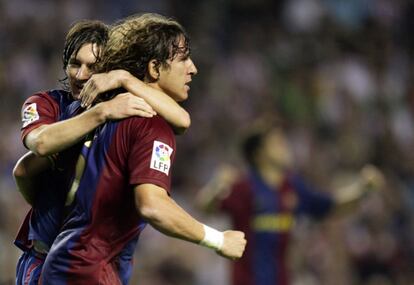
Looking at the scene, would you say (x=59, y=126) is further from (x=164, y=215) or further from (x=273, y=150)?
(x=273, y=150)

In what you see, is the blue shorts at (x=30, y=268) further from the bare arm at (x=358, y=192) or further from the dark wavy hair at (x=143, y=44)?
the bare arm at (x=358, y=192)

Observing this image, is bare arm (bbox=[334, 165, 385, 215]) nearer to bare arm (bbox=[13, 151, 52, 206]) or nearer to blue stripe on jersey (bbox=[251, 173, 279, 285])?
blue stripe on jersey (bbox=[251, 173, 279, 285])

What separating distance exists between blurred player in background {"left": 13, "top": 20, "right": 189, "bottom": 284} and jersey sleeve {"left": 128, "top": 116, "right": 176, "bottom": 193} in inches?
3.5

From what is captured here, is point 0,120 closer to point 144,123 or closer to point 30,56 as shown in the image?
point 30,56

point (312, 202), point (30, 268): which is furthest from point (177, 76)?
point (312, 202)

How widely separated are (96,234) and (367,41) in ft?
30.7

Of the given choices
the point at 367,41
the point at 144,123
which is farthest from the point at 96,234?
the point at 367,41

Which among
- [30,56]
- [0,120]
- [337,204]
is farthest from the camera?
[30,56]

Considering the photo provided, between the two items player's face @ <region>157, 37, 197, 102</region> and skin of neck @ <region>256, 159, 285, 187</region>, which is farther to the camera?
skin of neck @ <region>256, 159, 285, 187</region>

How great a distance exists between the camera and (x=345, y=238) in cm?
1082

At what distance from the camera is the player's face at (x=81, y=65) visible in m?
4.80

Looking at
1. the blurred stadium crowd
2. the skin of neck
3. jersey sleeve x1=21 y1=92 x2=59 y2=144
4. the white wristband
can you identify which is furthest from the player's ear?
the blurred stadium crowd

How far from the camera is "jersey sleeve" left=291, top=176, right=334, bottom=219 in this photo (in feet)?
27.2

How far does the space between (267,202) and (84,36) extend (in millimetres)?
3485
